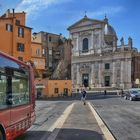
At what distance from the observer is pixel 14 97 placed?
9.73 m

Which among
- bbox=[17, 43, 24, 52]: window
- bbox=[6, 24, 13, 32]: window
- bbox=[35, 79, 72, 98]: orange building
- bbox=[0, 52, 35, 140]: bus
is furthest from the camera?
bbox=[35, 79, 72, 98]: orange building

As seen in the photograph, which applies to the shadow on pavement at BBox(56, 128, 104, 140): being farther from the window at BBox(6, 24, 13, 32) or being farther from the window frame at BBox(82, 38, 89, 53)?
the window frame at BBox(82, 38, 89, 53)

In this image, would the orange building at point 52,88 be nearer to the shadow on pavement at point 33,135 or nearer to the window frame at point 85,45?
the window frame at point 85,45

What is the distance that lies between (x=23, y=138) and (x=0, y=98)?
12.3ft

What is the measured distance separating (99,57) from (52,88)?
3175cm

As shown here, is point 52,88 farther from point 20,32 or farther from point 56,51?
point 56,51

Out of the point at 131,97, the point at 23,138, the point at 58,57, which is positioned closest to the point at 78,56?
the point at 58,57

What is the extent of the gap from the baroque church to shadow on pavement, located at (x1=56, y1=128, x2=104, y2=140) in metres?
81.3

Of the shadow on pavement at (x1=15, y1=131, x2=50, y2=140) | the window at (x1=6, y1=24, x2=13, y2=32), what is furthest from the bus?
the window at (x1=6, y1=24, x2=13, y2=32)

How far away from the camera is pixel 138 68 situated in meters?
98.2

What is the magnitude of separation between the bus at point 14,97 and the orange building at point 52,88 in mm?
56707

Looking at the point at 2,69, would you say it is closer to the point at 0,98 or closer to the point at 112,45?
the point at 0,98

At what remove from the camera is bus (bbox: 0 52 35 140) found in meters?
8.61

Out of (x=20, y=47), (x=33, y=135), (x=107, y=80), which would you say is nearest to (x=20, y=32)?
(x=20, y=47)
